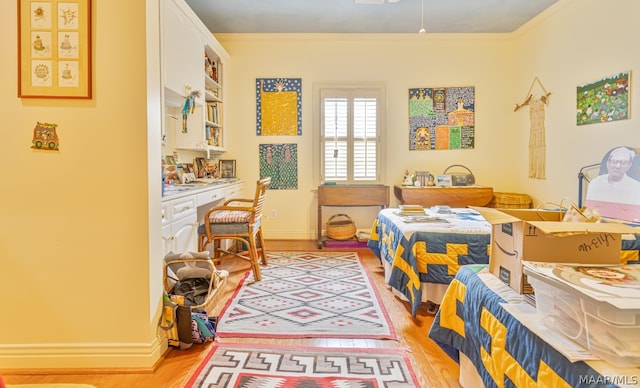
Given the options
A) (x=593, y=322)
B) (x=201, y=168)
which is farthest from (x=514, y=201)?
(x=593, y=322)

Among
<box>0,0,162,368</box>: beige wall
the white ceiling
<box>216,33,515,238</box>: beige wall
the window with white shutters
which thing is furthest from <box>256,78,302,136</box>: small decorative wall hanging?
<box>0,0,162,368</box>: beige wall

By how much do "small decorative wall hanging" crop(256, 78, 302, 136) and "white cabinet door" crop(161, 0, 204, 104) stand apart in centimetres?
119

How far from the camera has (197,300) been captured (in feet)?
7.36

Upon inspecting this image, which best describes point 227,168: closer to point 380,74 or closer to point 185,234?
point 185,234

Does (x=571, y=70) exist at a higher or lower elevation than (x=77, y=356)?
higher

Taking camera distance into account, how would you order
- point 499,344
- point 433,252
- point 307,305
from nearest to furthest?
point 499,344 < point 433,252 < point 307,305

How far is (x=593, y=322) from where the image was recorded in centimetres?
77

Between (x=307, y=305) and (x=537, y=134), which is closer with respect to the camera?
(x=307, y=305)

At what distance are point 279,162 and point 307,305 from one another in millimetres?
2619

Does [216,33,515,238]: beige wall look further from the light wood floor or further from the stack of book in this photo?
the light wood floor

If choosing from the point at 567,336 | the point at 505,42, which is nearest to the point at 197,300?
the point at 567,336

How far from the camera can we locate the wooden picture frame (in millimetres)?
1745

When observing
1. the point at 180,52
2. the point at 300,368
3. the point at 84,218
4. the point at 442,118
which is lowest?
the point at 300,368

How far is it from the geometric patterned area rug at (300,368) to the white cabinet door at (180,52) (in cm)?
210
